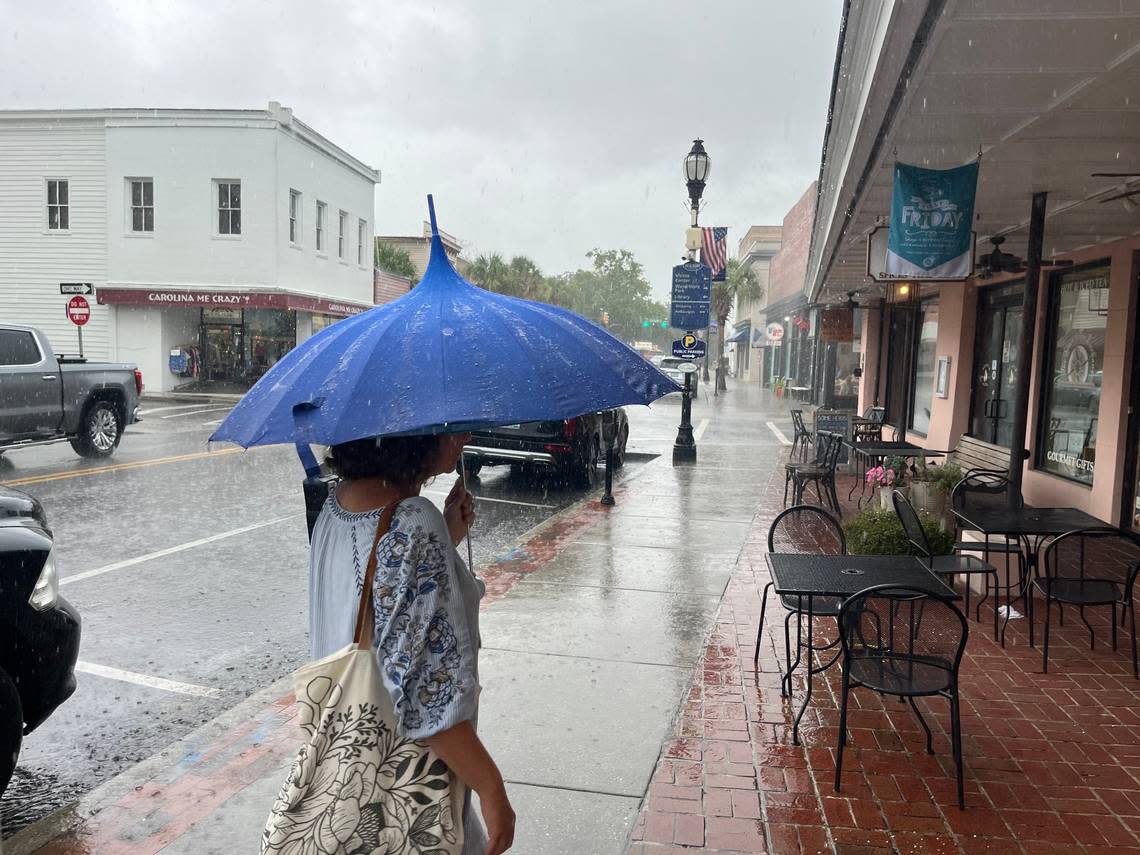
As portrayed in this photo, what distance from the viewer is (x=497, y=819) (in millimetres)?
1787

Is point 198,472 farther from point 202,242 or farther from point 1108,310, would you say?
point 202,242

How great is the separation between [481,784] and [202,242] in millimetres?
27241

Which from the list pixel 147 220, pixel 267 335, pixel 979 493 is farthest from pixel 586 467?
pixel 147 220

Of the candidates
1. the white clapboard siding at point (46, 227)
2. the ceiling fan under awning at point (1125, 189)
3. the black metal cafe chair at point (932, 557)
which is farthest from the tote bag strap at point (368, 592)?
the white clapboard siding at point (46, 227)

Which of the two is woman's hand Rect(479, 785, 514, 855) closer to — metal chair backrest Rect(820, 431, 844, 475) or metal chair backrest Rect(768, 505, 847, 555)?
metal chair backrest Rect(768, 505, 847, 555)

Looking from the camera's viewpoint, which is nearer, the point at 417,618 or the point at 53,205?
the point at 417,618

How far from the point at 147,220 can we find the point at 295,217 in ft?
13.9

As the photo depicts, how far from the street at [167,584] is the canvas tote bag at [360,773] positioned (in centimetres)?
251

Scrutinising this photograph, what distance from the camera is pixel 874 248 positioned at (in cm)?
830

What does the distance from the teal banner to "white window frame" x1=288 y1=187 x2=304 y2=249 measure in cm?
2354

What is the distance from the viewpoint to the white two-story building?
25516 mm

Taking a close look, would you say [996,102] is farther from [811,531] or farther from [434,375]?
Answer: [434,375]

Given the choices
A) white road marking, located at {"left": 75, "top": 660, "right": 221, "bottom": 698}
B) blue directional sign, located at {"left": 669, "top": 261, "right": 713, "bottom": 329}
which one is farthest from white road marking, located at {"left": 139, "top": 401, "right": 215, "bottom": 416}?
white road marking, located at {"left": 75, "top": 660, "right": 221, "bottom": 698}

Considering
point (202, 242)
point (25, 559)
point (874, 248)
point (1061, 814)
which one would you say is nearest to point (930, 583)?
point (1061, 814)
